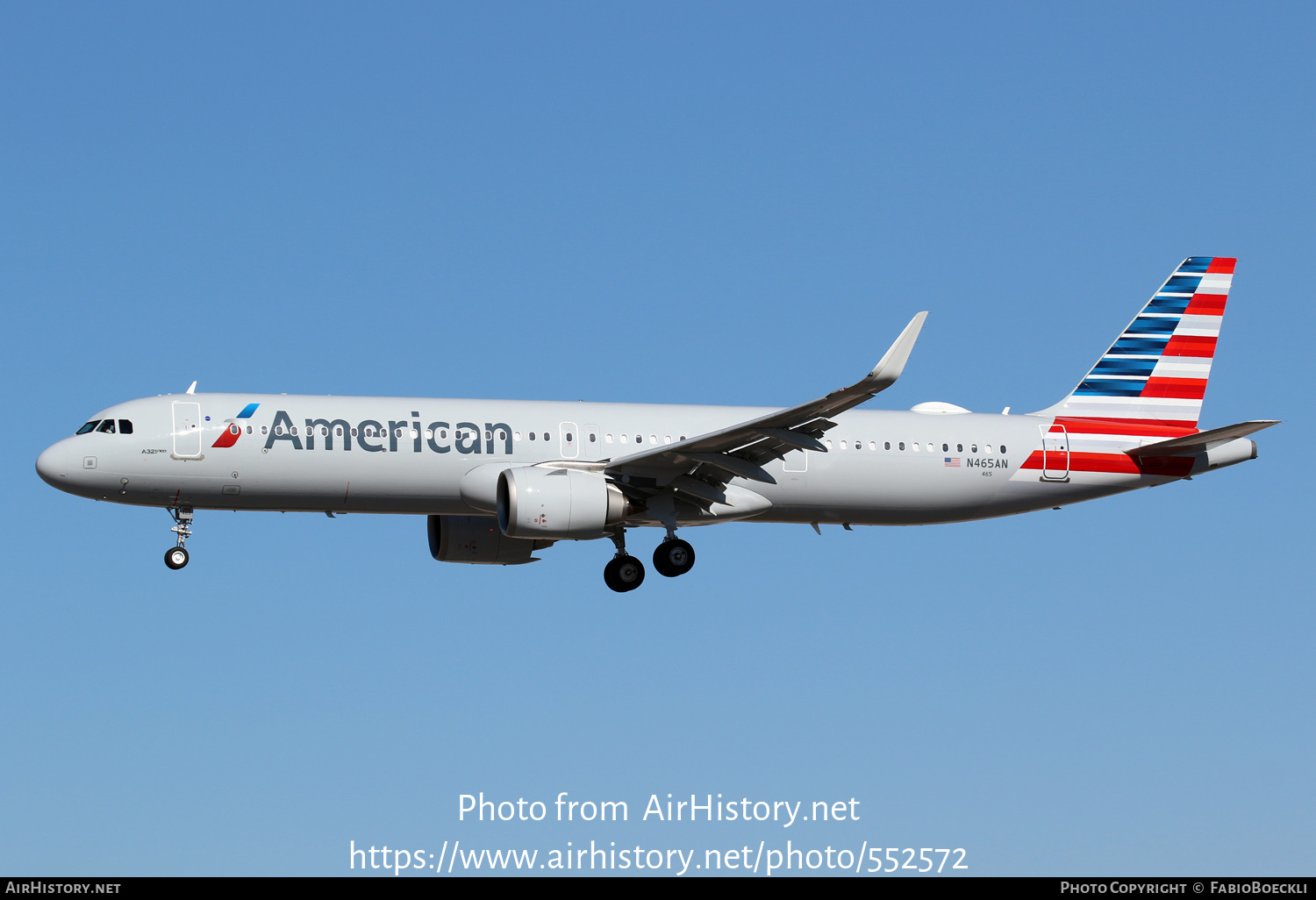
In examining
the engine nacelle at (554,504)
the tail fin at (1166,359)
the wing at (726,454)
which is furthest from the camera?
the tail fin at (1166,359)

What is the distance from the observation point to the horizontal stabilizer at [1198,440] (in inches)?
1419

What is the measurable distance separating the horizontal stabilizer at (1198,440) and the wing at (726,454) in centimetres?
928

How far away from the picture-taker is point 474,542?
38719mm

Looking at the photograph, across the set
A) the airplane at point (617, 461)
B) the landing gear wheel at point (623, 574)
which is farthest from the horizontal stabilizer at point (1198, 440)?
the landing gear wheel at point (623, 574)

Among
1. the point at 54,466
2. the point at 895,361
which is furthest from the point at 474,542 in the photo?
the point at 895,361

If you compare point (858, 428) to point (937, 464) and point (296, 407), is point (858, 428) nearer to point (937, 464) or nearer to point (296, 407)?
point (937, 464)

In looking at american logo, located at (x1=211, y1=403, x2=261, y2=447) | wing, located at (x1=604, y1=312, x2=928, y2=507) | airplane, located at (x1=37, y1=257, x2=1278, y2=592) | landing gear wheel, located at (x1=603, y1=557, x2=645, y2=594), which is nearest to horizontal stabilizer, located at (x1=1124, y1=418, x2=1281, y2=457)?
airplane, located at (x1=37, y1=257, x2=1278, y2=592)

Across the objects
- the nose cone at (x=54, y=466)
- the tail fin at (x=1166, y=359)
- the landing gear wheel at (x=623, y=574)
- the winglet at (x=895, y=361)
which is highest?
the tail fin at (x=1166, y=359)

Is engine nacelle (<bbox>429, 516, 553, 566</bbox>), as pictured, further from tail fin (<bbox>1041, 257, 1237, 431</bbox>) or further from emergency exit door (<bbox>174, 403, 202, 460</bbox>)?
tail fin (<bbox>1041, 257, 1237, 431</bbox>)

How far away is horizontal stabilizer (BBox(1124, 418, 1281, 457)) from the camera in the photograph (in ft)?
118

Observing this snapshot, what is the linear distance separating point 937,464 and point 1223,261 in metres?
11.1

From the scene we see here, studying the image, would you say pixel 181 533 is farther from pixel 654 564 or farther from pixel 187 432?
pixel 654 564

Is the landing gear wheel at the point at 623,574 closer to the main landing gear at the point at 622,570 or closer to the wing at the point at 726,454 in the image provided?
the main landing gear at the point at 622,570
